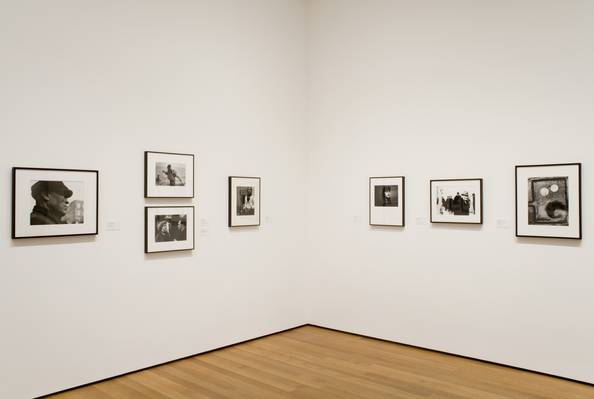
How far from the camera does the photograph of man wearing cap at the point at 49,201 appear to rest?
710cm

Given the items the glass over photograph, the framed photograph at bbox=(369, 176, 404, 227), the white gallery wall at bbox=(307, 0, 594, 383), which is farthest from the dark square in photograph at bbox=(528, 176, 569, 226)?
the glass over photograph

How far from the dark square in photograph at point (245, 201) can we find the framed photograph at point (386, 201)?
7.76 feet

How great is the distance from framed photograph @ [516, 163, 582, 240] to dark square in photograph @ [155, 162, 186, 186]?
218 inches

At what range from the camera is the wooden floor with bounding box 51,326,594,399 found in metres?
7.20

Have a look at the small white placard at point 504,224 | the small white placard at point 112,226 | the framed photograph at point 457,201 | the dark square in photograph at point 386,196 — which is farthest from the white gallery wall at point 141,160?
the small white placard at point 504,224

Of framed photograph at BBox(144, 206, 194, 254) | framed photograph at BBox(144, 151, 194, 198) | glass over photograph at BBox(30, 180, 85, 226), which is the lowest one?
framed photograph at BBox(144, 206, 194, 254)

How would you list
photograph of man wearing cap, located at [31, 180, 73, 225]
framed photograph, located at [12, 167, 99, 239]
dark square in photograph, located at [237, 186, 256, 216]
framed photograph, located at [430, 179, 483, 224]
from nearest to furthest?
framed photograph, located at [12, 167, 99, 239] → photograph of man wearing cap, located at [31, 180, 73, 225] → framed photograph, located at [430, 179, 483, 224] → dark square in photograph, located at [237, 186, 256, 216]

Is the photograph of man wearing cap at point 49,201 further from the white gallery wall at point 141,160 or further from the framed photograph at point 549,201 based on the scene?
the framed photograph at point 549,201

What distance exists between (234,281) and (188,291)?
1056 millimetres

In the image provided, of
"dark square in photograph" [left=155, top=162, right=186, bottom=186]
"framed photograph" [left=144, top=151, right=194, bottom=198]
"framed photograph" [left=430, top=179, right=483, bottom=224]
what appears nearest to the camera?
"framed photograph" [left=144, top=151, right=194, bottom=198]

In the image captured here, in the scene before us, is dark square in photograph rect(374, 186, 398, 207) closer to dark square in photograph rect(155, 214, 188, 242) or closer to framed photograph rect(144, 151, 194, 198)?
framed photograph rect(144, 151, 194, 198)

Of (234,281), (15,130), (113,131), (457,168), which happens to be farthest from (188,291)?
(457,168)

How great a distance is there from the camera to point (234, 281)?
9734 mm

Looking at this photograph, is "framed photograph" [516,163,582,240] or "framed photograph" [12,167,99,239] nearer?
"framed photograph" [12,167,99,239]
